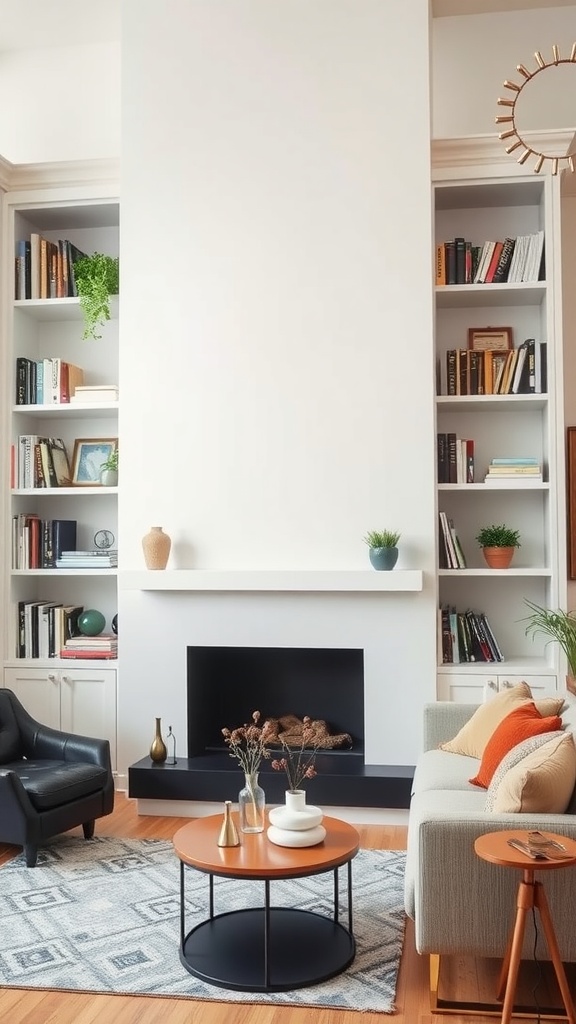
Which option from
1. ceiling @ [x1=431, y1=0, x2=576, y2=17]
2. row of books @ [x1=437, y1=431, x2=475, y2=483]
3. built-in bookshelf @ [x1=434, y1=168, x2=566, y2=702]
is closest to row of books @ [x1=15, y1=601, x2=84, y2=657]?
built-in bookshelf @ [x1=434, y1=168, x2=566, y2=702]

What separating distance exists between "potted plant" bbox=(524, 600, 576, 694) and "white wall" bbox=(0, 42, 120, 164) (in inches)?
141

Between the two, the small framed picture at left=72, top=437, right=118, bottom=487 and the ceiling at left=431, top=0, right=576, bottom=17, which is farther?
the small framed picture at left=72, top=437, right=118, bottom=487

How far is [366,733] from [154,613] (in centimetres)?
124

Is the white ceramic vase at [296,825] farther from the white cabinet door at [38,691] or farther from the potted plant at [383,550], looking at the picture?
the white cabinet door at [38,691]

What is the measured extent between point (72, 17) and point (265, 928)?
487 centimetres

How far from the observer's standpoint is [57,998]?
2.79m

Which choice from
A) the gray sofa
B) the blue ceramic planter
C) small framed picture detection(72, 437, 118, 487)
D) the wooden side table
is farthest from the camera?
small framed picture detection(72, 437, 118, 487)

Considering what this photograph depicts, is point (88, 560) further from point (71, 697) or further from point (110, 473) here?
point (71, 697)

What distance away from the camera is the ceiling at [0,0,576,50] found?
512 centimetres

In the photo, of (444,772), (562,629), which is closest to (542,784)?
(444,772)

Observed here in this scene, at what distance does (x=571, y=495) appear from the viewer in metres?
5.09

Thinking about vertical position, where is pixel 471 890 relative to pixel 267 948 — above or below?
above

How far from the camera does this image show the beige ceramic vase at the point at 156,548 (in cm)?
474

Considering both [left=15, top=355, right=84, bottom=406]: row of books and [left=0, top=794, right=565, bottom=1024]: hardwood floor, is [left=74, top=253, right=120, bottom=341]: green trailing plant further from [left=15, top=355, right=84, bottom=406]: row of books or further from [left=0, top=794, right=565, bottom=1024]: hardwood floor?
[left=0, top=794, right=565, bottom=1024]: hardwood floor
